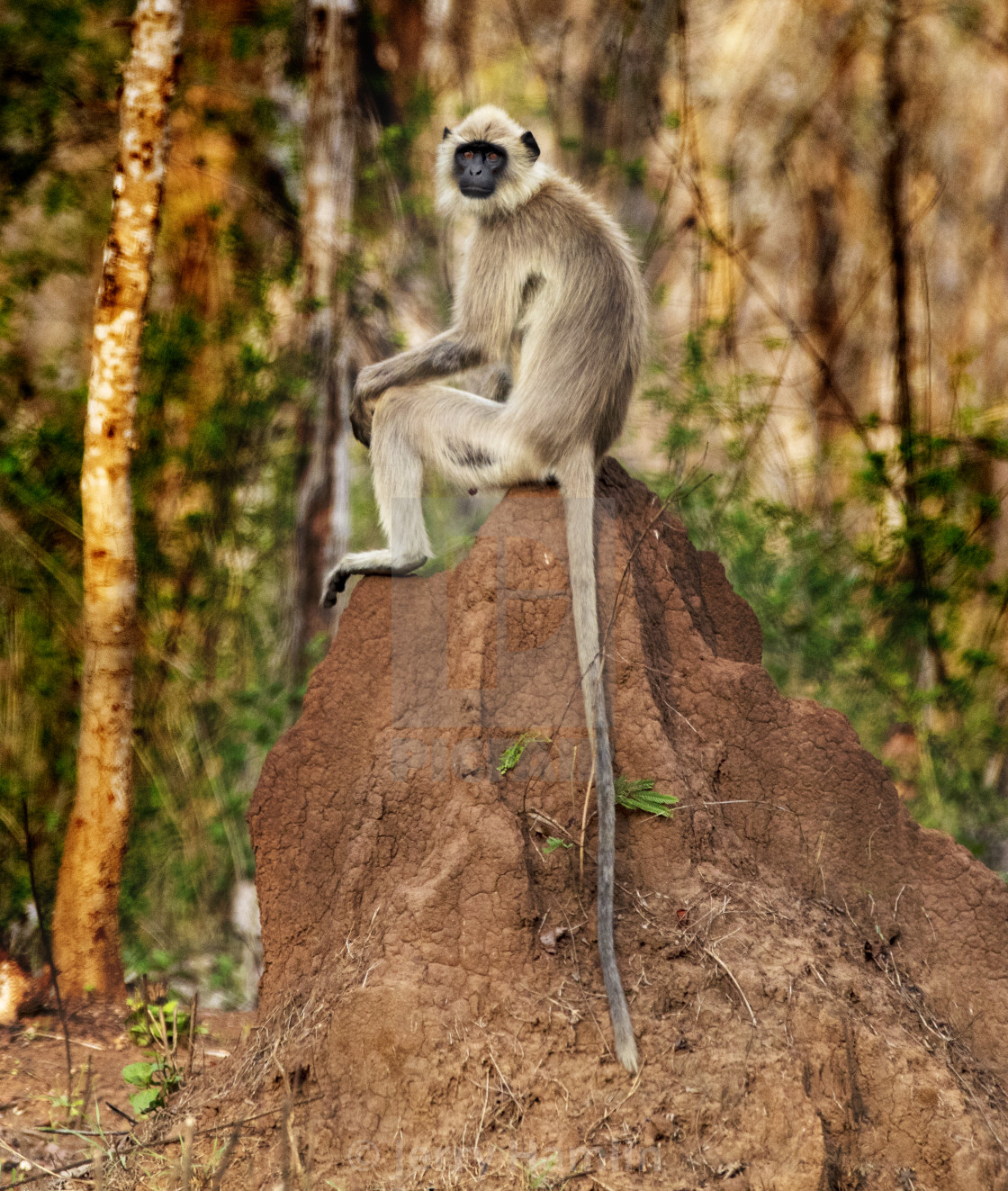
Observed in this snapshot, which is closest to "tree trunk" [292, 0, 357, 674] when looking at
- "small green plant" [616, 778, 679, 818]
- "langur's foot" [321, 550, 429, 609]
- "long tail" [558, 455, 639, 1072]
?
"langur's foot" [321, 550, 429, 609]

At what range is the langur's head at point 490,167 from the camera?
4.44 meters

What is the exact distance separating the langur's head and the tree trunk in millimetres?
3568

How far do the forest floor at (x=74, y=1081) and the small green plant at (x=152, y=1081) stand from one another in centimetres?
7

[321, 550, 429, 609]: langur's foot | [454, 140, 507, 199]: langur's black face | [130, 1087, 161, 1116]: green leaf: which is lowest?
[130, 1087, 161, 1116]: green leaf

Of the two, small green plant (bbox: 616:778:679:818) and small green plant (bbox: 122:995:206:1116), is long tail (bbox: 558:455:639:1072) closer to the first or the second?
small green plant (bbox: 616:778:679:818)

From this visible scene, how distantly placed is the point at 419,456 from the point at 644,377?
15.0 ft

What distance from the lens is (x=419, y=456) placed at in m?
4.19

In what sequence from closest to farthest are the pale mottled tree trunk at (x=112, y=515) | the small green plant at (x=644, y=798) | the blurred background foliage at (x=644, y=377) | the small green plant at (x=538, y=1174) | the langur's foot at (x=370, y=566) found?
the small green plant at (x=538, y=1174) → the small green plant at (x=644, y=798) → the langur's foot at (x=370, y=566) → the pale mottled tree trunk at (x=112, y=515) → the blurred background foliage at (x=644, y=377)

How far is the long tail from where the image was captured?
2.94 meters

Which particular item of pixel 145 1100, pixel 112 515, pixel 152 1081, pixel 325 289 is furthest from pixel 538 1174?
pixel 325 289

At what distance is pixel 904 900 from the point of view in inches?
139

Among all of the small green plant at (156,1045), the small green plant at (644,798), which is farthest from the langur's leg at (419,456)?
the small green plant at (156,1045)

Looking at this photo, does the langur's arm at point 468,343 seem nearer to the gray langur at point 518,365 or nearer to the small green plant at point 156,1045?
the gray langur at point 518,365

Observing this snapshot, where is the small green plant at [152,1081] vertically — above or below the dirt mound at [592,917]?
below
